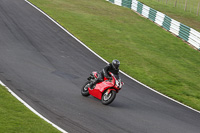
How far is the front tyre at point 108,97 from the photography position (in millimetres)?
14752

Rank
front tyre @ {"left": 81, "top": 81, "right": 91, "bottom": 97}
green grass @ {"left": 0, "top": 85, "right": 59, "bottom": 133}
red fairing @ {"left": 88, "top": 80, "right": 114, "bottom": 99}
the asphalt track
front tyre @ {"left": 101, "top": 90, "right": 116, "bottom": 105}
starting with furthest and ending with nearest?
front tyre @ {"left": 81, "top": 81, "right": 91, "bottom": 97} → red fairing @ {"left": 88, "top": 80, "right": 114, "bottom": 99} → front tyre @ {"left": 101, "top": 90, "right": 116, "bottom": 105} → the asphalt track → green grass @ {"left": 0, "top": 85, "right": 59, "bottom": 133}

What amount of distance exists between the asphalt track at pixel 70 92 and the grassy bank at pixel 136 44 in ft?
6.42

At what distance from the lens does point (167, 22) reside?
37438 mm

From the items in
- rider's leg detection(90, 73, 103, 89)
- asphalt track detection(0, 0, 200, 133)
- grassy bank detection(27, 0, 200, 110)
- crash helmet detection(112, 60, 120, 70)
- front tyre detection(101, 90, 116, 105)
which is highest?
crash helmet detection(112, 60, 120, 70)

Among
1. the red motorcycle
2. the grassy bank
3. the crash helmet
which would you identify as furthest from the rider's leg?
the grassy bank

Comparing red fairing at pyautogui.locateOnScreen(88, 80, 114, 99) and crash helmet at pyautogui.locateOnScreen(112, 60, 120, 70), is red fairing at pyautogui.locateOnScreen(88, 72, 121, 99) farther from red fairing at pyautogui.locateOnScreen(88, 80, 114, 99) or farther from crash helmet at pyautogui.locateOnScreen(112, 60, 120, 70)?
crash helmet at pyautogui.locateOnScreen(112, 60, 120, 70)

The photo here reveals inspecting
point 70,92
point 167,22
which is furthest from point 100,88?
point 167,22

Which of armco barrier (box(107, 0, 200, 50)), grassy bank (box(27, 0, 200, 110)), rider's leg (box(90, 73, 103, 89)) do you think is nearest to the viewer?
rider's leg (box(90, 73, 103, 89))

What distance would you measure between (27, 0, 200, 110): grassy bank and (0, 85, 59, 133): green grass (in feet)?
31.7

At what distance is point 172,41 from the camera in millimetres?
33344

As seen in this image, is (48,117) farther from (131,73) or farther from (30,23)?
(30,23)

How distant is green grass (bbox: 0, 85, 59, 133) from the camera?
1045cm

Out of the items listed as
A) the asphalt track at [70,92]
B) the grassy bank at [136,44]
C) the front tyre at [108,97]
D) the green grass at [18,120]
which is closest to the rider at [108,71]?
the front tyre at [108,97]

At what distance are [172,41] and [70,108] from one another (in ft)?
70.7
